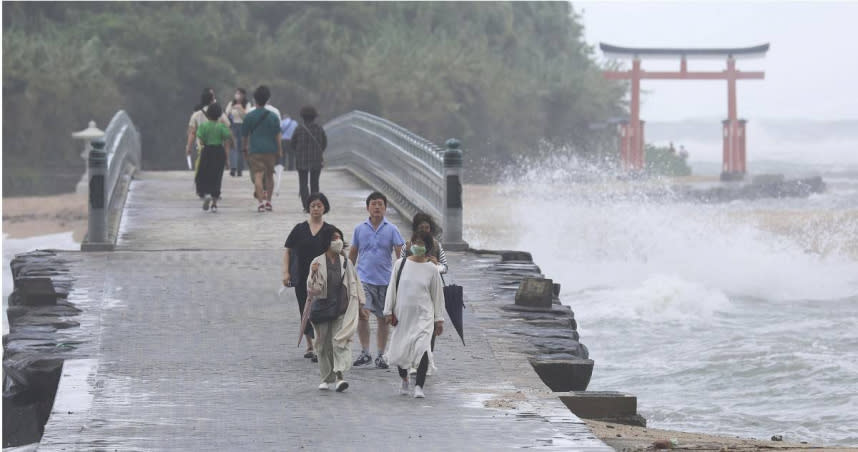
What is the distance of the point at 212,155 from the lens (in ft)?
72.6

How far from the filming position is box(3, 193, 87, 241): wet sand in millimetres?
66000

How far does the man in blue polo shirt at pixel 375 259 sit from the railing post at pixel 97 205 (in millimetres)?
6941

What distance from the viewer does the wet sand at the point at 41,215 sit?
66.0 metres

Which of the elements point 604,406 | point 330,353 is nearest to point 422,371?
point 330,353

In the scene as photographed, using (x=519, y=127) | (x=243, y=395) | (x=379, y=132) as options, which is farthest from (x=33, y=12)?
(x=243, y=395)

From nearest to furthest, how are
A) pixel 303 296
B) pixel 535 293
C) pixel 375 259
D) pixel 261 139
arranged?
pixel 375 259 < pixel 303 296 < pixel 535 293 < pixel 261 139

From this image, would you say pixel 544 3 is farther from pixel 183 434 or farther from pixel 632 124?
pixel 183 434

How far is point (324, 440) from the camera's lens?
10.6 metres

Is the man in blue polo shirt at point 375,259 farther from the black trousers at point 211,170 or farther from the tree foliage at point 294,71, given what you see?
the tree foliage at point 294,71

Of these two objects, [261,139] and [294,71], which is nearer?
[261,139]

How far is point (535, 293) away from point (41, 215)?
53.2 m

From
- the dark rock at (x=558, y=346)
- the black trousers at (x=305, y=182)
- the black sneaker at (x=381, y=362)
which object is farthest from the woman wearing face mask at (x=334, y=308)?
the black trousers at (x=305, y=182)

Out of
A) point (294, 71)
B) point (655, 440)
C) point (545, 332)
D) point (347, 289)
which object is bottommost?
point (655, 440)

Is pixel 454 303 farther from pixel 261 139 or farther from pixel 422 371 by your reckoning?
pixel 261 139
